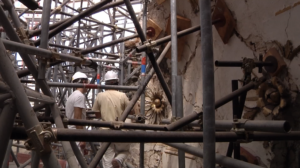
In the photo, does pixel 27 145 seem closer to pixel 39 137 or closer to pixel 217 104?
pixel 39 137

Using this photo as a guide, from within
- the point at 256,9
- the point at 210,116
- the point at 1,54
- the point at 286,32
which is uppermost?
the point at 256,9

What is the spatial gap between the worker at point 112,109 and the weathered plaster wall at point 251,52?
64 cm

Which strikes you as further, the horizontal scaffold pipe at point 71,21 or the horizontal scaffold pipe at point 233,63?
the horizontal scaffold pipe at point 71,21

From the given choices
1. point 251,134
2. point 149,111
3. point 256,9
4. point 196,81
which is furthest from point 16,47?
point 149,111

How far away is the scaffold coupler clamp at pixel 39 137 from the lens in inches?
46.3

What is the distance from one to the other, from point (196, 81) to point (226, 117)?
679mm

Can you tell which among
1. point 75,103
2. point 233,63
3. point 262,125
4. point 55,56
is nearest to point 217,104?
point 233,63

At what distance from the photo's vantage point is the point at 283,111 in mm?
2176

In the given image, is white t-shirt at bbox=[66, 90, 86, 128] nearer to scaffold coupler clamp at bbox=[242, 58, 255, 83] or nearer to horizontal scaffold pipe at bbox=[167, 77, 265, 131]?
horizontal scaffold pipe at bbox=[167, 77, 265, 131]

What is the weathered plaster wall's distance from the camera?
2152 mm

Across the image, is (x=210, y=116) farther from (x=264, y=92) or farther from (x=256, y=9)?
(x=256, y=9)

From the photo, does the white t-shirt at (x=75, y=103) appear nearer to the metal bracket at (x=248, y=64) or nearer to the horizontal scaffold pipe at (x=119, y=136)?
the metal bracket at (x=248, y=64)

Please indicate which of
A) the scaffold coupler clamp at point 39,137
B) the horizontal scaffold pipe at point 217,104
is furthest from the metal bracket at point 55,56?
the horizontal scaffold pipe at point 217,104

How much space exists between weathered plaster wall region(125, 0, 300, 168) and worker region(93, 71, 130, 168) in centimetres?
64
